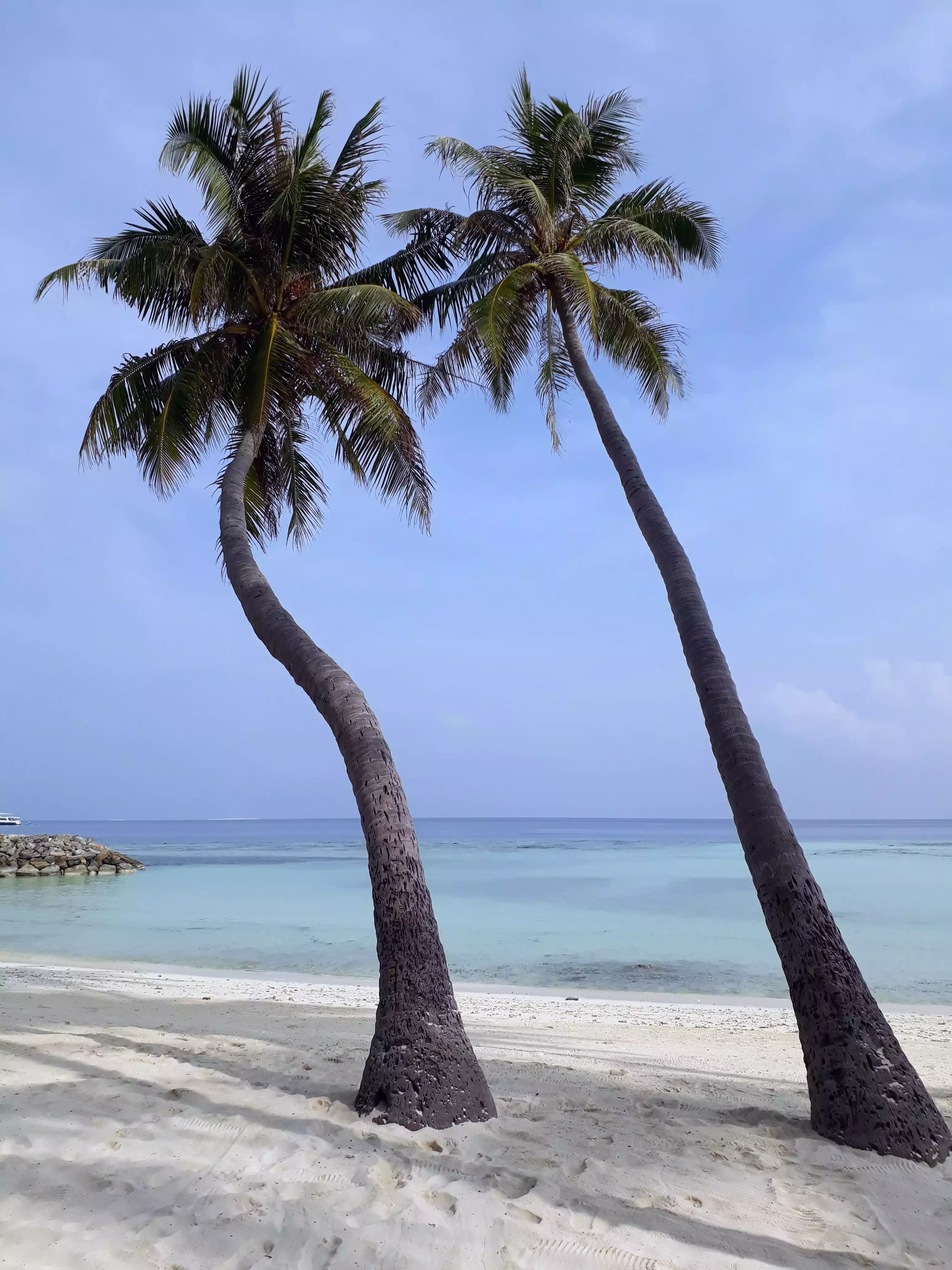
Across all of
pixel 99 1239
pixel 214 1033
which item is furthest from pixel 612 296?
pixel 99 1239

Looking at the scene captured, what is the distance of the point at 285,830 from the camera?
144 metres

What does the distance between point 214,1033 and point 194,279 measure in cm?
719

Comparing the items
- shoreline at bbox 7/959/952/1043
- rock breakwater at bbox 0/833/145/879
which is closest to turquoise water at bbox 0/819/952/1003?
rock breakwater at bbox 0/833/145/879

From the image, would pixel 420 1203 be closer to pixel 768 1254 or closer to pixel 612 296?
pixel 768 1254

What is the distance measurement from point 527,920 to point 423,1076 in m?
17.6

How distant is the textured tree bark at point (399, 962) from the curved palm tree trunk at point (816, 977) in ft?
6.53

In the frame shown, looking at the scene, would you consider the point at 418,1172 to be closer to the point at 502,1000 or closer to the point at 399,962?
the point at 399,962

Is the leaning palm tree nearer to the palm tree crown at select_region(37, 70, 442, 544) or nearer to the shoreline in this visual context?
the palm tree crown at select_region(37, 70, 442, 544)

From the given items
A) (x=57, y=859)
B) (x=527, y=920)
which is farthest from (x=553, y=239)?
(x=57, y=859)

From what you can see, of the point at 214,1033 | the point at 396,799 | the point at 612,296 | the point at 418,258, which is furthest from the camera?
the point at 418,258

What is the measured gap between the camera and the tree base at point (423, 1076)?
455cm

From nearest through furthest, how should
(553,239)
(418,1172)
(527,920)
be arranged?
(418,1172)
(553,239)
(527,920)

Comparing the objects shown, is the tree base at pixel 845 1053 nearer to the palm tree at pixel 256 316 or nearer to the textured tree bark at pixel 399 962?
the textured tree bark at pixel 399 962

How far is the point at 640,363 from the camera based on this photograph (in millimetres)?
9719
